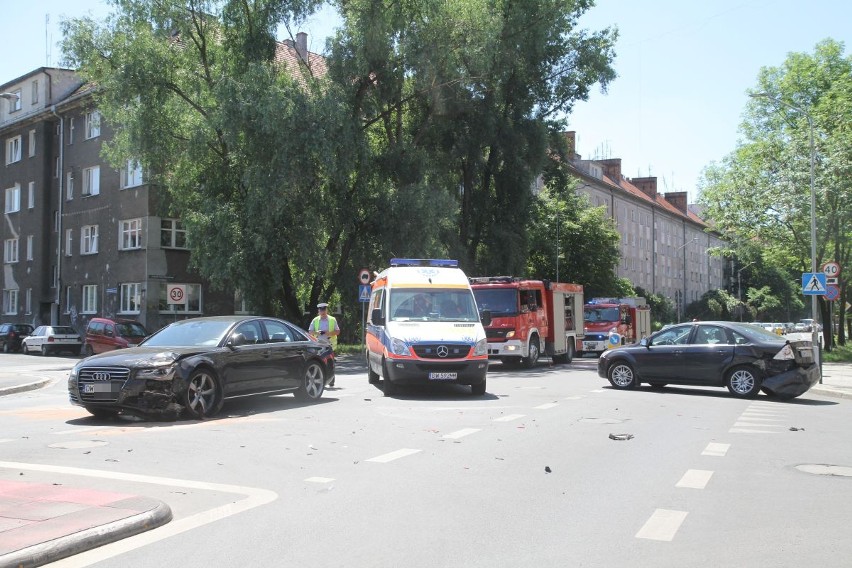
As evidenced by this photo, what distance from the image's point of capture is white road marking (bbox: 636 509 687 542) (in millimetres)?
5424

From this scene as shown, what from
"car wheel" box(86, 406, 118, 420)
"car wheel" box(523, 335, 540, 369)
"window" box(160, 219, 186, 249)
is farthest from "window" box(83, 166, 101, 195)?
→ "car wheel" box(86, 406, 118, 420)

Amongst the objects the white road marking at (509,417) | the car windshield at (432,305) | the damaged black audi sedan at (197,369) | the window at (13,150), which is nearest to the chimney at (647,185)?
the window at (13,150)

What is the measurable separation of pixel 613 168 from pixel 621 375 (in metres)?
67.5

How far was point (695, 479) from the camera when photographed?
739 centimetres

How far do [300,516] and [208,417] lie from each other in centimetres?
576

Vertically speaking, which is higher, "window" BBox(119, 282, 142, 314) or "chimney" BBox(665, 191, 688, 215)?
"chimney" BBox(665, 191, 688, 215)

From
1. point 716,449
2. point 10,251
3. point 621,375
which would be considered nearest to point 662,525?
point 716,449

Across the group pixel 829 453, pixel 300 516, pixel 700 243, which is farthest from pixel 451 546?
pixel 700 243

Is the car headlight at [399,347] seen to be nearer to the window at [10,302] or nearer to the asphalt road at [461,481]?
the asphalt road at [461,481]

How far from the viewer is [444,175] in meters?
35.5

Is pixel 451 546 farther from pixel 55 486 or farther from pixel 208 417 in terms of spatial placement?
pixel 208 417

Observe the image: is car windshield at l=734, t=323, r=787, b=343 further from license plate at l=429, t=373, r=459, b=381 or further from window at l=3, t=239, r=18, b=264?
window at l=3, t=239, r=18, b=264

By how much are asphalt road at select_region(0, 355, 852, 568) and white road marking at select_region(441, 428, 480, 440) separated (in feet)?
0.17

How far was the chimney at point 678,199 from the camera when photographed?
101000 millimetres
